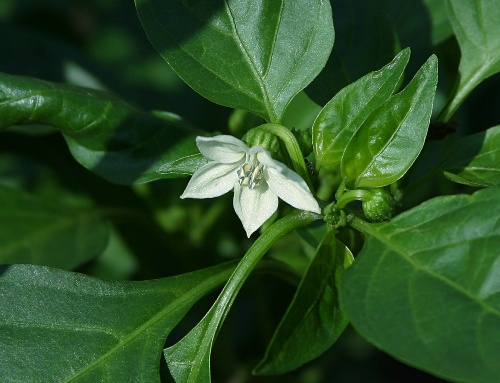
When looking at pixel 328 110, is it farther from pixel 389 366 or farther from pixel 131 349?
pixel 389 366

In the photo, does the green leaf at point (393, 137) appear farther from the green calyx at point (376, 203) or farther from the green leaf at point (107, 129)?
the green leaf at point (107, 129)

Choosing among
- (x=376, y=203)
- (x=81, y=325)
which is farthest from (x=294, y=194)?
(x=81, y=325)

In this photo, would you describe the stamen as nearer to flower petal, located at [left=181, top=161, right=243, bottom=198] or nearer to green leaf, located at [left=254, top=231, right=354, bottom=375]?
flower petal, located at [left=181, top=161, right=243, bottom=198]

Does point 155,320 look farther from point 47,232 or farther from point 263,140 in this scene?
point 47,232

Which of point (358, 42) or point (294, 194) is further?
point (358, 42)

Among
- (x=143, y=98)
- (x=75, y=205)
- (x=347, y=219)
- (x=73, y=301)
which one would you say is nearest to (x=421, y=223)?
(x=347, y=219)

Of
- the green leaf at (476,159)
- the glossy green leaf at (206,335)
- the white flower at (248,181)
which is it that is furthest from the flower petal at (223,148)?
the green leaf at (476,159)
